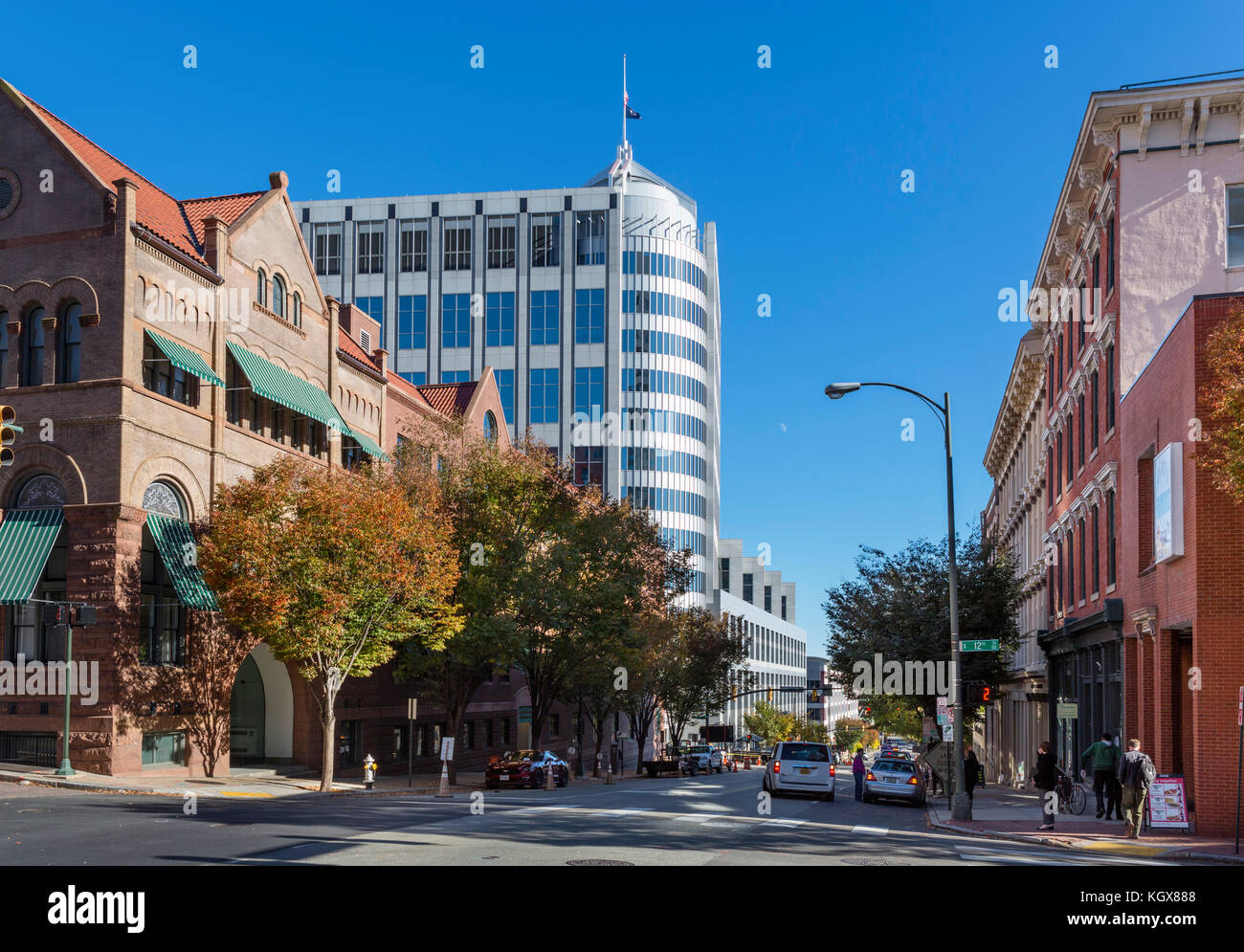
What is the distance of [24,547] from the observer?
32656 millimetres

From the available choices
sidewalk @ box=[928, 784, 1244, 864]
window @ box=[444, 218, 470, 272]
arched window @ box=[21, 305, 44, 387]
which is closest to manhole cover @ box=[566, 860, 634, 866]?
sidewalk @ box=[928, 784, 1244, 864]

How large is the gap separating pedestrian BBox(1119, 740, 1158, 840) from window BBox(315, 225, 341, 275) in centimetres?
9428

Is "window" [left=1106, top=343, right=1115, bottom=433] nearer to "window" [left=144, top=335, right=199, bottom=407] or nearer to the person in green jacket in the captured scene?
the person in green jacket

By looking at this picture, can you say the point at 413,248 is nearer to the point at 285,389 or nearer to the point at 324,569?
the point at 285,389

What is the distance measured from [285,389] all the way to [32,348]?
819 cm

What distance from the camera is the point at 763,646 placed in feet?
473

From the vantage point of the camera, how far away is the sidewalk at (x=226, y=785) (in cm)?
2903

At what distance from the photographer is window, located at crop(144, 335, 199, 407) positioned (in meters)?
34.3

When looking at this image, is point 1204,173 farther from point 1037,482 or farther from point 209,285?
point 209,285

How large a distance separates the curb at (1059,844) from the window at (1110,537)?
10.7 m

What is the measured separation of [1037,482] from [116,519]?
35969 mm

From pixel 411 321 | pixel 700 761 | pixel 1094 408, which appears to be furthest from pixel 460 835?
pixel 411 321

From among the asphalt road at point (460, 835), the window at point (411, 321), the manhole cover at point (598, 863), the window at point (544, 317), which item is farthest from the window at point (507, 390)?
the manhole cover at point (598, 863)

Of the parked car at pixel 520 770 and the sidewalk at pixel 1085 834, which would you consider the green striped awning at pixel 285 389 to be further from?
the sidewalk at pixel 1085 834
